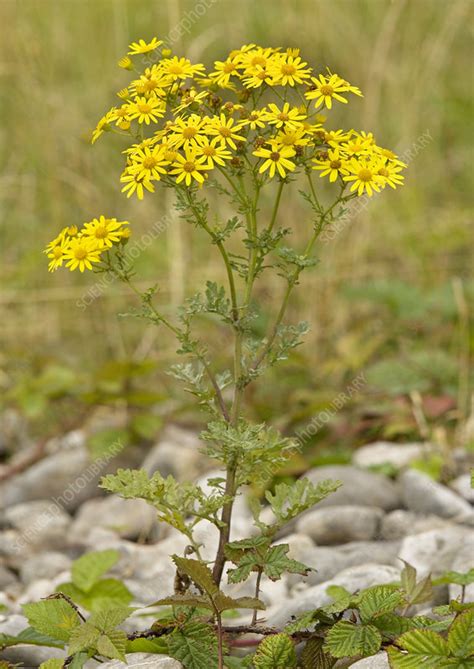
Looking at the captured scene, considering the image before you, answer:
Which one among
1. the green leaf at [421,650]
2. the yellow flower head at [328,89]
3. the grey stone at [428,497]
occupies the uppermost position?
the yellow flower head at [328,89]

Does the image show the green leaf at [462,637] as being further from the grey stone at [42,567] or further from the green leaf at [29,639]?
the grey stone at [42,567]

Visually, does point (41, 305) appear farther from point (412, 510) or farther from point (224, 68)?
point (224, 68)

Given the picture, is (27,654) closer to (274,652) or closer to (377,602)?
(274,652)

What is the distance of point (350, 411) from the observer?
3307 mm

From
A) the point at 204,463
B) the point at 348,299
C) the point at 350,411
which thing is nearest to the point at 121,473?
the point at 204,463

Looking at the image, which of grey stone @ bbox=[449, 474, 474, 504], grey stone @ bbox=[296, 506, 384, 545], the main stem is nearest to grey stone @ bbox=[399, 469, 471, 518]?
grey stone @ bbox=[449, 474, 474, 504]

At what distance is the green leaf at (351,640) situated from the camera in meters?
1.47

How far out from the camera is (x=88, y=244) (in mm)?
1523

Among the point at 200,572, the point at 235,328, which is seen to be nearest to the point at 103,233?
the point at 235,328

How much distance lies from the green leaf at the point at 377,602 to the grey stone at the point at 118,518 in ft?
4.32

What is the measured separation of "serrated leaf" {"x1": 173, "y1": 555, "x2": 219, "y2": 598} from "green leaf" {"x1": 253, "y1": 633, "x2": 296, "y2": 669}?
0.36 feet

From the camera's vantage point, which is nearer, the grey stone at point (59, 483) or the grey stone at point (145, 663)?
the grey stone at point (145, 663)

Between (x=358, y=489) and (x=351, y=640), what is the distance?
1248 mm

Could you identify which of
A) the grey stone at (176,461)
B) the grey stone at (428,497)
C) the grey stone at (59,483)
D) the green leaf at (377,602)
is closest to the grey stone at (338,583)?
the green leaf at (377,602)
